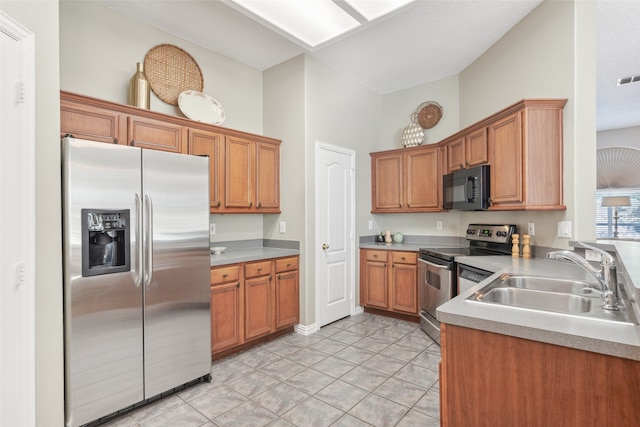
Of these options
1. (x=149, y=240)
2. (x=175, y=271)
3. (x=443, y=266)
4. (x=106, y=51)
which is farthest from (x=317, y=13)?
(x=443, y=266)

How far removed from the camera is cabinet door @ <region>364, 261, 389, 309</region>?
4.14 m

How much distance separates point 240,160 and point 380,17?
1.86 meters

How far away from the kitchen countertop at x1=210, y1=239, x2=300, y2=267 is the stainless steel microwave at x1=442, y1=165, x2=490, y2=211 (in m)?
1.83

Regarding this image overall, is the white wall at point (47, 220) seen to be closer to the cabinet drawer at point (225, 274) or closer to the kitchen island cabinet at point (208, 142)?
the kitchen island cabinet at point (208, 142)

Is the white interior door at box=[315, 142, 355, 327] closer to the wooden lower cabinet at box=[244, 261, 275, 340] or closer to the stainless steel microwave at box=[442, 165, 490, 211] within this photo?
the wooden lower cabinet at box=[244, 261, 275, 340]

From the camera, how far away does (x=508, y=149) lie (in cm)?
279

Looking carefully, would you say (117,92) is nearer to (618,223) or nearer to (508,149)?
(508,149)

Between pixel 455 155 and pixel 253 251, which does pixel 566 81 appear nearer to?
pixel 455 155

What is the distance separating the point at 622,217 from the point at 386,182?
545 cm

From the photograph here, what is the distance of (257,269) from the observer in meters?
3.21

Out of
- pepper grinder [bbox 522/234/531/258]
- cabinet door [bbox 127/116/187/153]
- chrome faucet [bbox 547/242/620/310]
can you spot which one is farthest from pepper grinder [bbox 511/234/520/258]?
cabinet door [bbox 127/116/187/153]
